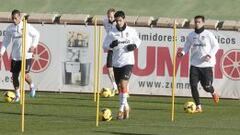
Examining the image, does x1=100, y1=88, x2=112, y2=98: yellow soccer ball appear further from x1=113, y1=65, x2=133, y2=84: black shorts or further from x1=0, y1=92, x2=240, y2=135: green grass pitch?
x1=113, y1=65, x2=133, y2=84: black shorts

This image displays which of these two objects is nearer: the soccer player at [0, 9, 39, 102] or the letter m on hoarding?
the soccer player at [0, 9, 39, 102]

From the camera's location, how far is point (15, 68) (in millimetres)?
23094

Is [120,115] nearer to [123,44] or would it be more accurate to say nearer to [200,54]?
[123,44]

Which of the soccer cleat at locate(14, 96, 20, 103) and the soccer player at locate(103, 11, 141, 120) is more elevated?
the soccer player at locate(103, 11, 141, 120)

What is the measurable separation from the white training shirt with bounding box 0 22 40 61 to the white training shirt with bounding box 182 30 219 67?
12.3 ft

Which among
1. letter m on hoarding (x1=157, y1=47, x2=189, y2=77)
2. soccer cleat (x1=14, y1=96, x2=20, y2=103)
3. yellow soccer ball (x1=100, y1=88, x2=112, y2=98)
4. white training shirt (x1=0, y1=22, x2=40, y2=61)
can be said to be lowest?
soccer cleat (x1=14, y1=96, x2=20, y2=103)

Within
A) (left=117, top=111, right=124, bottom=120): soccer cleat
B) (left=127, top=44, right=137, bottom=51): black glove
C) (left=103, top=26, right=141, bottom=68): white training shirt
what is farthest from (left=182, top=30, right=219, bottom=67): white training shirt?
(left=117, top=111, right=124, bottom=120): soccer cleat

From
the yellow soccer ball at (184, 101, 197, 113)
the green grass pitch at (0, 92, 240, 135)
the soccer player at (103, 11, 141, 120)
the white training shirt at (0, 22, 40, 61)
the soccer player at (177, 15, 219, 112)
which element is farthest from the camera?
the white training shirt at (0, 22, 40, 61)

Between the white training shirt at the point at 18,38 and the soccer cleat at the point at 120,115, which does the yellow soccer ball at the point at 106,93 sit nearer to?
the white training shirt at the point at 18,38

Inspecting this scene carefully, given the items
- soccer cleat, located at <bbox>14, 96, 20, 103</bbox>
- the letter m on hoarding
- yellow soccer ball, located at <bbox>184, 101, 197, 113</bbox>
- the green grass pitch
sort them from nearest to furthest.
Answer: the green grass pitch → yellow soccer ball, located at <bbox>184, 101, 197, 113</bbox> → soccer cleat, located at <bbox>14, 96, 20, 103</bbox> → the letter m on hoarding

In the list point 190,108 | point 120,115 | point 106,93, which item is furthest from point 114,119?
point 106,93

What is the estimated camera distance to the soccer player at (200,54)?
→ 21234mm

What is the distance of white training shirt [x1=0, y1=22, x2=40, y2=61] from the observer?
22.6 metres

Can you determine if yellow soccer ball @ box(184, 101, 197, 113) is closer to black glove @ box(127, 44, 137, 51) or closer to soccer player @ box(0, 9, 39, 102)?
black glove @ box(127, 44, 137, 51)
